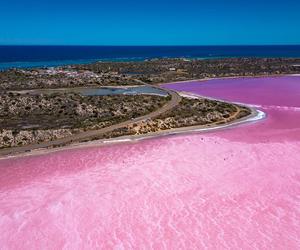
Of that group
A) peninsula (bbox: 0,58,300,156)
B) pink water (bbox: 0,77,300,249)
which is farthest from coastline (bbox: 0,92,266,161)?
pink water (bbox: 0,77,300,249)

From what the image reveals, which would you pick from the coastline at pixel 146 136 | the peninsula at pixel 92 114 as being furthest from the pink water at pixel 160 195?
the peninsula at pixel 92 114

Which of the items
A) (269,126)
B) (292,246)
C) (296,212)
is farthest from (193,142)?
(292,246)

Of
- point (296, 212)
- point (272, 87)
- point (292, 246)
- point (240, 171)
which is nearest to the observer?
point (292, 246)

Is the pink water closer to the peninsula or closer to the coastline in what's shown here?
the coastline

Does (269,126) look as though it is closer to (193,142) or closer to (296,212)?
(193,142)

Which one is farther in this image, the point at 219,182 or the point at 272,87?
the point at 272,87

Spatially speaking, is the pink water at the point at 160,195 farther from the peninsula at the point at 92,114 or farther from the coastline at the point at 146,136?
the peninsula at the point at 92,114

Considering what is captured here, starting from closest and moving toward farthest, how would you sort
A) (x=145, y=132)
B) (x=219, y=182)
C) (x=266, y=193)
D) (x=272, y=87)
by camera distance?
1. (x=266, y=193)
2. (x=219, y=182)
3. (x=145, y=132)
4. (x=272, y=87)
